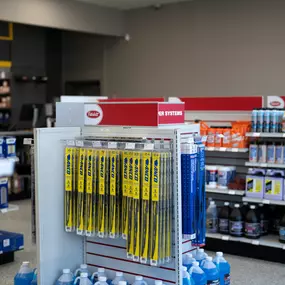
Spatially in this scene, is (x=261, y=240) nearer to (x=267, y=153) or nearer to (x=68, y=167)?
(x=267, y=153)

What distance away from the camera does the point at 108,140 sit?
325 cm

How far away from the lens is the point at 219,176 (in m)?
5.89

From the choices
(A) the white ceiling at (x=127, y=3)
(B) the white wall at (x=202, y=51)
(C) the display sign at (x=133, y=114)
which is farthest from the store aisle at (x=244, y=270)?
(A) the white ceiling at (x=127, y=3)

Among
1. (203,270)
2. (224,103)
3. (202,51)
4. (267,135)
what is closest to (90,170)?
(203,270)

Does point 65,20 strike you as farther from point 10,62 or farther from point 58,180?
point 58,180

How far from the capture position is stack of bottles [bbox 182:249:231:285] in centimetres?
305

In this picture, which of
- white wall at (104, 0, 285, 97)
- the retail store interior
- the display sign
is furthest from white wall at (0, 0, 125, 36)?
the display sign

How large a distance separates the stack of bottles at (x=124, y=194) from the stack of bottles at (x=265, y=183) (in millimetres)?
2892

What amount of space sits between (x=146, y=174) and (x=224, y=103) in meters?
3.54

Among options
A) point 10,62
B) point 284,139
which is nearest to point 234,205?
point 284,139

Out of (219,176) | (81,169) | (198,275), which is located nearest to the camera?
(198,275)

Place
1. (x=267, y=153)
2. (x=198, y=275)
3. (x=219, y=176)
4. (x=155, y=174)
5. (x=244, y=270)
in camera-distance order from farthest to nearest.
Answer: (x=219, y=176)
(x=267, y=153)
(x=244, y=270)
(x=198, y=275)
(x=155, y=174)

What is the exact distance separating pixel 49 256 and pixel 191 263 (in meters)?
0.91

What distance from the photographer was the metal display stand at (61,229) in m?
3.12
